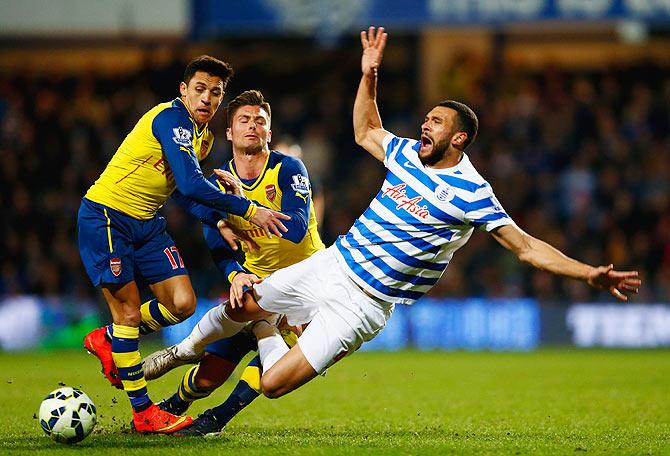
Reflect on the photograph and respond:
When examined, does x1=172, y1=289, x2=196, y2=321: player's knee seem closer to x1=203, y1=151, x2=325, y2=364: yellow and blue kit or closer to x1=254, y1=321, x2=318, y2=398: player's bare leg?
x1=203, y1=151, x2=325, y2=364: yellow and blue kit

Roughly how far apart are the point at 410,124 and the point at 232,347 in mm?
11656

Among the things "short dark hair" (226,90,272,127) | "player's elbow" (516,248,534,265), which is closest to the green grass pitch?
"player's elbow" (516,248,534,265)

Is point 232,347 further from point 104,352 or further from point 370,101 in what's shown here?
point 370,101

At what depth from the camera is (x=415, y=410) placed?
9117 millimetres

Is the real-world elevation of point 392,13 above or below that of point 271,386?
above

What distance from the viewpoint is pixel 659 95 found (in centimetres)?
1900

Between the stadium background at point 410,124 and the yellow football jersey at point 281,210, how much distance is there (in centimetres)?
820

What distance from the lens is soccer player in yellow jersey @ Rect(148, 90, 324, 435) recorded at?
7.38 m

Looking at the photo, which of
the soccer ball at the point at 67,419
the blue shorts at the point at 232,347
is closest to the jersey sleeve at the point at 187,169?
the blue shorts at the point at 232,347

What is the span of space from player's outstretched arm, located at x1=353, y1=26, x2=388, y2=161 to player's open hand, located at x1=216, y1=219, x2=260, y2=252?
1.03m

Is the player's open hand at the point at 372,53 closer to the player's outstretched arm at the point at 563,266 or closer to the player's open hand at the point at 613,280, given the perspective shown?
the player's outstretched arm at the point at 563,266

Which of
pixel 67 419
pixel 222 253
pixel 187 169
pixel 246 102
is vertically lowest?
pixel 67 419

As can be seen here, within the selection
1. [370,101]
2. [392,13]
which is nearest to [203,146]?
[370,101]

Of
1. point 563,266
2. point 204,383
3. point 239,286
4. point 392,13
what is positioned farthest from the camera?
point 392,13
